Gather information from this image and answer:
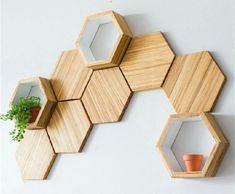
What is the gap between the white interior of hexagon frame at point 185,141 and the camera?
1724 millimetres

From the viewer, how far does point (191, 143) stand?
1.76 metres

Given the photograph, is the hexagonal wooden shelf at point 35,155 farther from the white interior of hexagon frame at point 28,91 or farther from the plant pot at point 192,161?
the plant pot at point 192,161

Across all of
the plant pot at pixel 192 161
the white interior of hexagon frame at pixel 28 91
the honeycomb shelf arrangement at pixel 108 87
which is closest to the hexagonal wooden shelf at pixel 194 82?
the honeycomb shelf arrangement at pixel 108 87

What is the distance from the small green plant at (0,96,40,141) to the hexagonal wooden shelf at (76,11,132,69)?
342 millimetres

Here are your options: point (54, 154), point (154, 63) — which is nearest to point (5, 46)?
point (54, 154)

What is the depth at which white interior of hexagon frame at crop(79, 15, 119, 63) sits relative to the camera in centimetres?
200

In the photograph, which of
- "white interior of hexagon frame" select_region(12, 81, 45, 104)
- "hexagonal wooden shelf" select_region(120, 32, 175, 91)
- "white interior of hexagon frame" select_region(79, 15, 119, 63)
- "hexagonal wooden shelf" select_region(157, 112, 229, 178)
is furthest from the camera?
"white interior of hexagon frame" select_region(12, 81, 45, 104)

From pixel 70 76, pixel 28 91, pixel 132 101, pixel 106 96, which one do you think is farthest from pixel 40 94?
pixel 132 101

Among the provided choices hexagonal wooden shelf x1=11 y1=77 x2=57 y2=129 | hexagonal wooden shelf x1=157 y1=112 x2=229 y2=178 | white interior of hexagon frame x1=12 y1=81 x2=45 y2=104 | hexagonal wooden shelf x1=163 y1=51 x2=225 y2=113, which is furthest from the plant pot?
white interior of hexagon frame x1=12 y1=81 x2=45 y2=104

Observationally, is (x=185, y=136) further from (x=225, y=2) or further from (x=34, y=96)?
(x=34, y=96)

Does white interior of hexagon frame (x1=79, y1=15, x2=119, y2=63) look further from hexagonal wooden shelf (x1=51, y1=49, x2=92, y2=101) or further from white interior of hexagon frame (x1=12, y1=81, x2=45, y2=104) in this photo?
white interior of hexagon frame (x1=12, y1=81, x2=45, y2=104)

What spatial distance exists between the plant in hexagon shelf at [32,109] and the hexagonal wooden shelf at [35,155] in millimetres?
51

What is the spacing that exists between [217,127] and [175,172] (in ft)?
0.74

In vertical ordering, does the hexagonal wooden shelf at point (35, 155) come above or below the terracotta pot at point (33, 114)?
below
